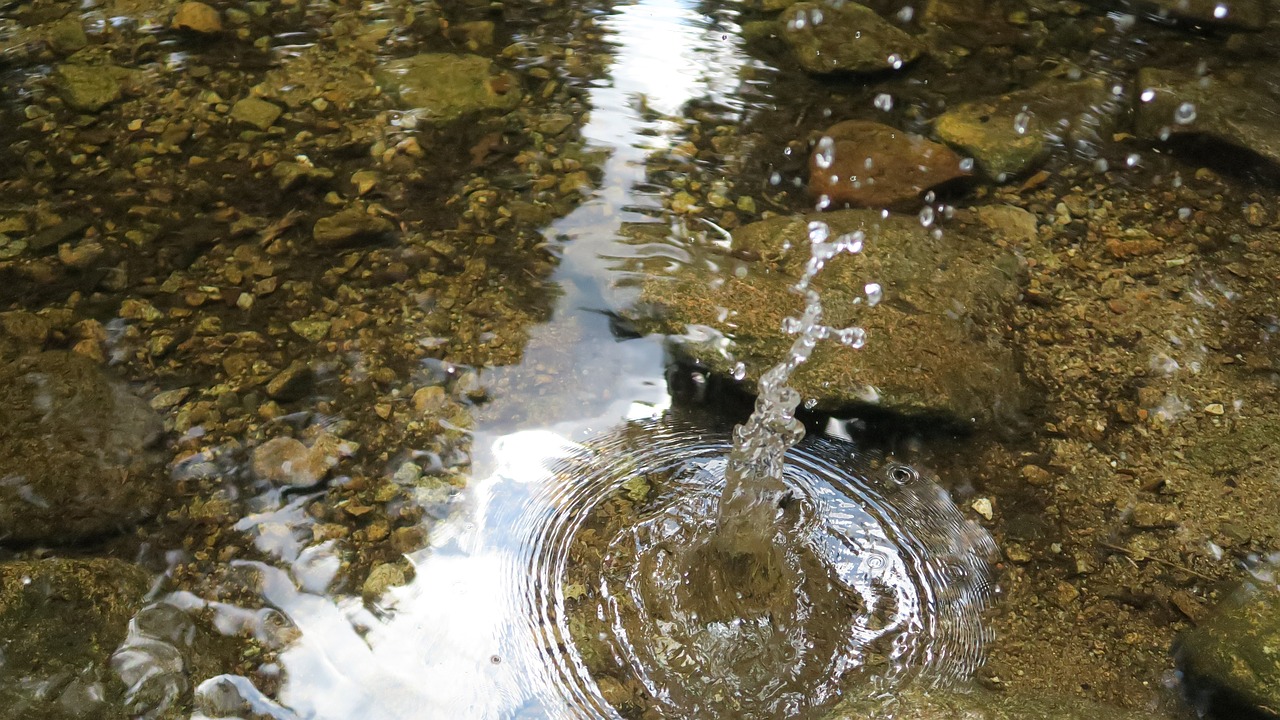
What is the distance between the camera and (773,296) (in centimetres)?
287

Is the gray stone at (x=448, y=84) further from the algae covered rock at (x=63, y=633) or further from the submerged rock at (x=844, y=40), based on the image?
the algae covered rock at (x=63, y=633)

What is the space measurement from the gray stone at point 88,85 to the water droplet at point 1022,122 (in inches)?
145

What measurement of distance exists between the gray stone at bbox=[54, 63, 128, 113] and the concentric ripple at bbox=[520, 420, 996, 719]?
8.74 feet

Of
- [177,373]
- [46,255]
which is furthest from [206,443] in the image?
[46,255]

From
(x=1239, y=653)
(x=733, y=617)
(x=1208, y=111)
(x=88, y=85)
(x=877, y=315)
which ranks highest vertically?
(x=1208, y=111)

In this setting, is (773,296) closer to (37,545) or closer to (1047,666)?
(1047,666)

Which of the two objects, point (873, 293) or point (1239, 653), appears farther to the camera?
point (873, 293)

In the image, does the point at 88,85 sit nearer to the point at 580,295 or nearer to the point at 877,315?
the point at 580,295

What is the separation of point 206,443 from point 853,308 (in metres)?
1.96

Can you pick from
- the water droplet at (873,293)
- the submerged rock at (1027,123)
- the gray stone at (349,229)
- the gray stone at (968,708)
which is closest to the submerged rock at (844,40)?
the submerged rock at (1027,123)

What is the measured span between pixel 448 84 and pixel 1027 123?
2416 millimetres

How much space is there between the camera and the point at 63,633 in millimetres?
2062

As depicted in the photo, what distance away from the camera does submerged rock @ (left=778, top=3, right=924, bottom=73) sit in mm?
3980

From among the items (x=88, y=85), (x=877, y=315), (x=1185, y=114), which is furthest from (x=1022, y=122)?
(x=88, y=85)
